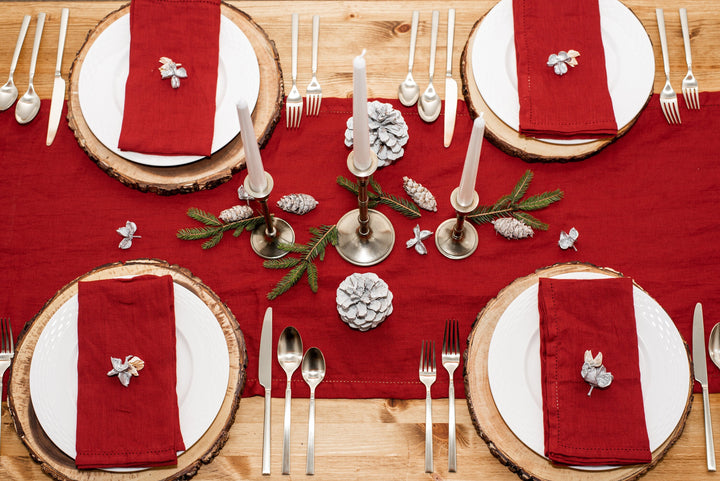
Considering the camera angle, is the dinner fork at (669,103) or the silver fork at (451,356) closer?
the silver fork at (451,356)

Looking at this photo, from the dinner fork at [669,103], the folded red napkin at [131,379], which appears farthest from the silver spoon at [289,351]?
the dinner fork at [669,103]

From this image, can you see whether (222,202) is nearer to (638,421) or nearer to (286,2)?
(286,2)

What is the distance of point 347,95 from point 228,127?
13.0 inches

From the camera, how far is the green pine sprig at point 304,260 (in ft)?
4.60

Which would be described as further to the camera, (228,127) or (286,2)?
(286,2)

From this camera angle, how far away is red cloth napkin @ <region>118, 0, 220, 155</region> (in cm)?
144

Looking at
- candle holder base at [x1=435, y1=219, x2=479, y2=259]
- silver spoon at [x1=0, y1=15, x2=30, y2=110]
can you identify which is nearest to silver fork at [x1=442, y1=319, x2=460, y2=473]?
candle holder base at [x1=435, y1=219, x2=479, y2=259]

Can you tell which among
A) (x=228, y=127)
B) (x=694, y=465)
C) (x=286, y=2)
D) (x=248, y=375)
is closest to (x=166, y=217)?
(x=228, y=127)

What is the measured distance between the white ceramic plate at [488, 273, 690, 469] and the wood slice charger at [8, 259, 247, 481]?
563 mm

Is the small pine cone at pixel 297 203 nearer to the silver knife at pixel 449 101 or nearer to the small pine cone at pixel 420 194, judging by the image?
the small pine cone at pixel 420 194

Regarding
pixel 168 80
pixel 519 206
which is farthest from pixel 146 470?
pixel 519 206

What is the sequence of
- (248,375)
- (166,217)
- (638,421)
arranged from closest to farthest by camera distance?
(638,421) → (248,375) → (166,217)

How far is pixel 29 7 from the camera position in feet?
5.49

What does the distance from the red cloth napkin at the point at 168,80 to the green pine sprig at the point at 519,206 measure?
672mm
